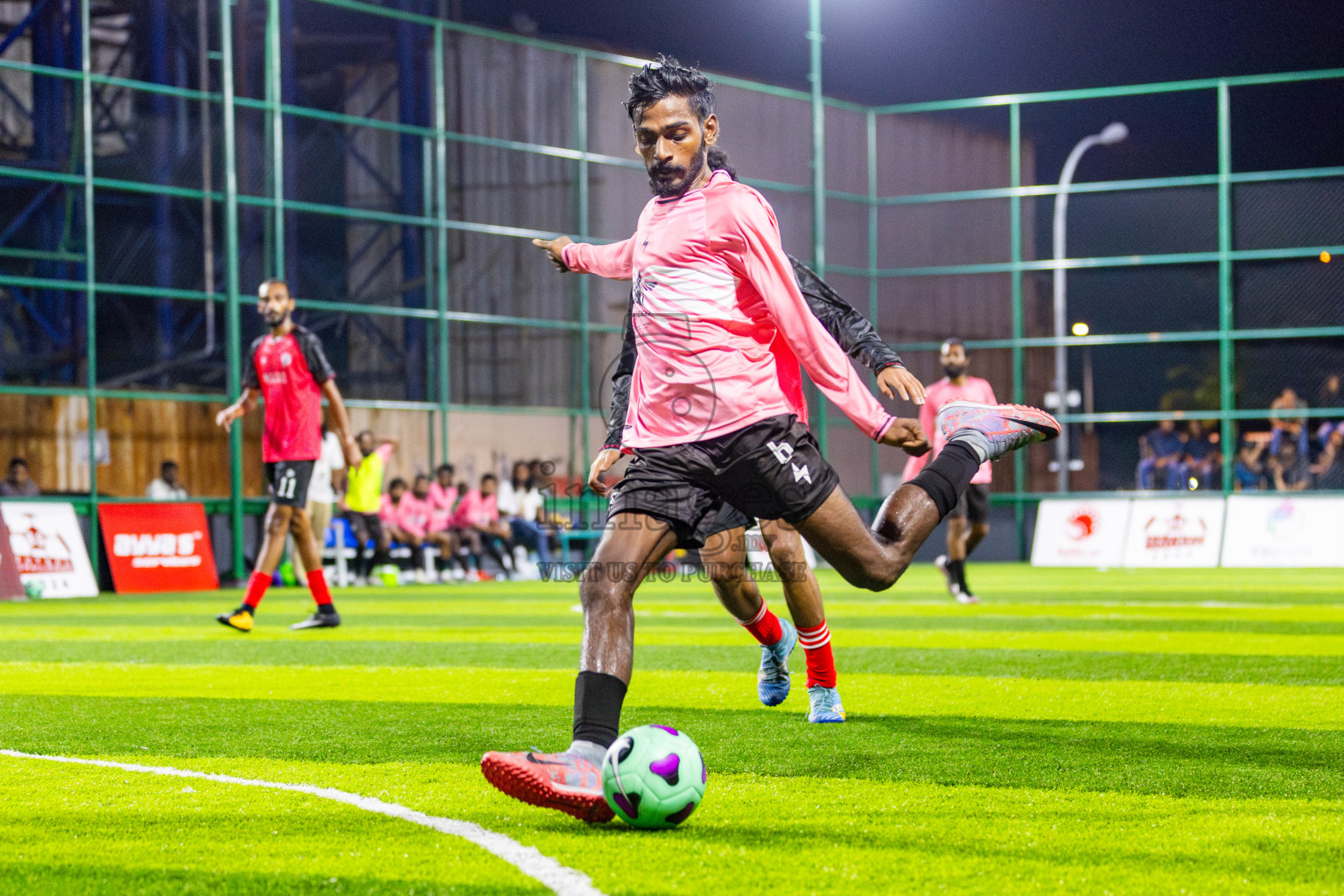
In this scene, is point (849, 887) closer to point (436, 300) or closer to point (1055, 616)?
point (1055, 616)

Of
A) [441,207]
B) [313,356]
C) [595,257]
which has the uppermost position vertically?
[441,207]

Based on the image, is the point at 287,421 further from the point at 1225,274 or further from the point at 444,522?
the point at 1225,274

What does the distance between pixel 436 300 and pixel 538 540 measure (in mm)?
4542

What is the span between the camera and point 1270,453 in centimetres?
2645

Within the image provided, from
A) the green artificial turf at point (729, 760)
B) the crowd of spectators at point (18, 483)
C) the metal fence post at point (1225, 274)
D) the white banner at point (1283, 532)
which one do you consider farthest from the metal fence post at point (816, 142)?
the green artificial turf at point (729, 760)

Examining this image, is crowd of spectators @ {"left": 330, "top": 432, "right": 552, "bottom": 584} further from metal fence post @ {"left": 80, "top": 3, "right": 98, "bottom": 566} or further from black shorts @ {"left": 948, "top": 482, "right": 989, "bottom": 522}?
black shorts @ {"left": 948, "top": 482, "right": 989, "bottom": 522}

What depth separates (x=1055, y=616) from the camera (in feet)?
41.8

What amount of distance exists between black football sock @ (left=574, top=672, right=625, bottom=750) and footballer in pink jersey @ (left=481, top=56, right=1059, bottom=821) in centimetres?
9

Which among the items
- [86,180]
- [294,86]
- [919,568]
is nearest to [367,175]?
[294,86]

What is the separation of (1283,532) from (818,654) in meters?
20.3

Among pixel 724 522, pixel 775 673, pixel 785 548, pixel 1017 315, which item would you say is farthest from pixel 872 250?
pixel 724 522

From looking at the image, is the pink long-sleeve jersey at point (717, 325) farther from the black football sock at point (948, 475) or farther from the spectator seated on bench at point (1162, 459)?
the spectator seated on bench at point (1162, 459)

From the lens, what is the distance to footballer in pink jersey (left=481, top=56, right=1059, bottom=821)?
4449 mm

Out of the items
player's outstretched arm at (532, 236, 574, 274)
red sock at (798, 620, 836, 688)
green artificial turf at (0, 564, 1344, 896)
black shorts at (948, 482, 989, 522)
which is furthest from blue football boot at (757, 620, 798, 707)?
black shorts at (948, 482, 989, 522)
